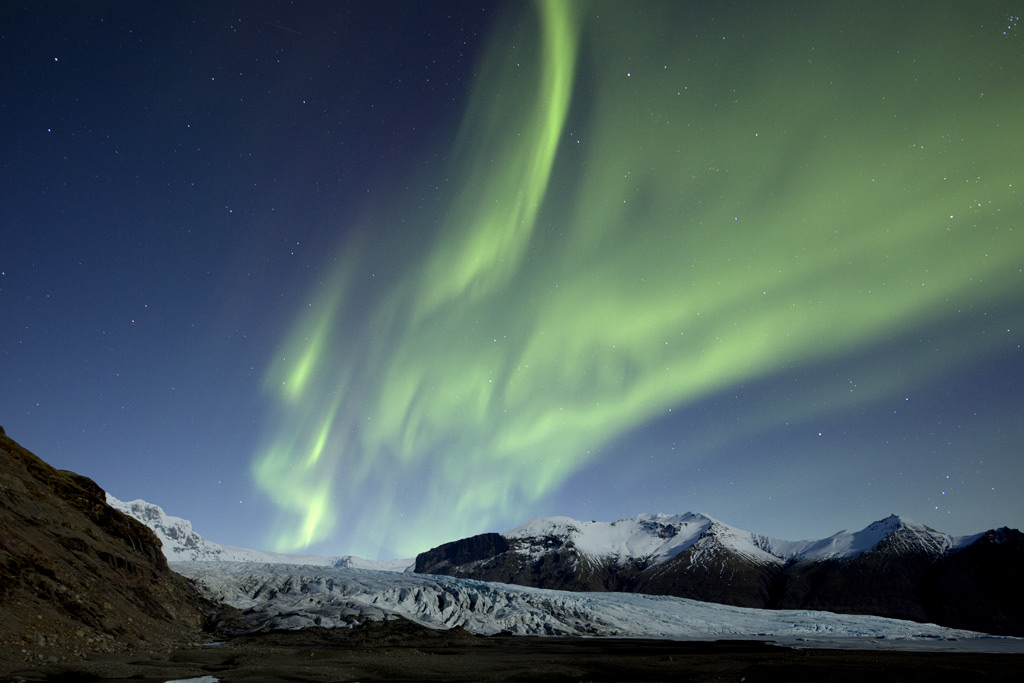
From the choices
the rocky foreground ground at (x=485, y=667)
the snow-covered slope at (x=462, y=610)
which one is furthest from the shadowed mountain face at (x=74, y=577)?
the snow-covered slope at (x=462, y=610)

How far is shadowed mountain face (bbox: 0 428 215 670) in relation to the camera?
2834 cm

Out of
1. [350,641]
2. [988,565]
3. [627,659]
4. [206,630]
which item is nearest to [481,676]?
[627,659]

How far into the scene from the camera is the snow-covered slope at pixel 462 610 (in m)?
65.8

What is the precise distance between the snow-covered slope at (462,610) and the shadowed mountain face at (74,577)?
858cm

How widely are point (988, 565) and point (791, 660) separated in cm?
22501

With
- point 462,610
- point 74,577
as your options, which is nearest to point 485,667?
point 74,577

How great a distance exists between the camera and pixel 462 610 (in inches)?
2982

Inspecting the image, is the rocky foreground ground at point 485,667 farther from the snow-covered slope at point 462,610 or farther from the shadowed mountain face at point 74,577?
the snow-covered slope at point 462,610

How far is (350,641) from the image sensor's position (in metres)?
52.8

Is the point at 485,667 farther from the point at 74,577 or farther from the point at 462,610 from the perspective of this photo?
the point at 462,610

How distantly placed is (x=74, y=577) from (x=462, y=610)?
164ft

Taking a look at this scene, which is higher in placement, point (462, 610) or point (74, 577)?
point (74, 577)

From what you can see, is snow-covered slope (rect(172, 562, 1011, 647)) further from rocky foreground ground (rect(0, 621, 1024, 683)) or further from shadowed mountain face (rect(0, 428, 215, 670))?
rocky foreground ground (rect(0, 621, 1024, 683))

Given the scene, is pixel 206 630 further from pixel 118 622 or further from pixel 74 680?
pixel 74 680
